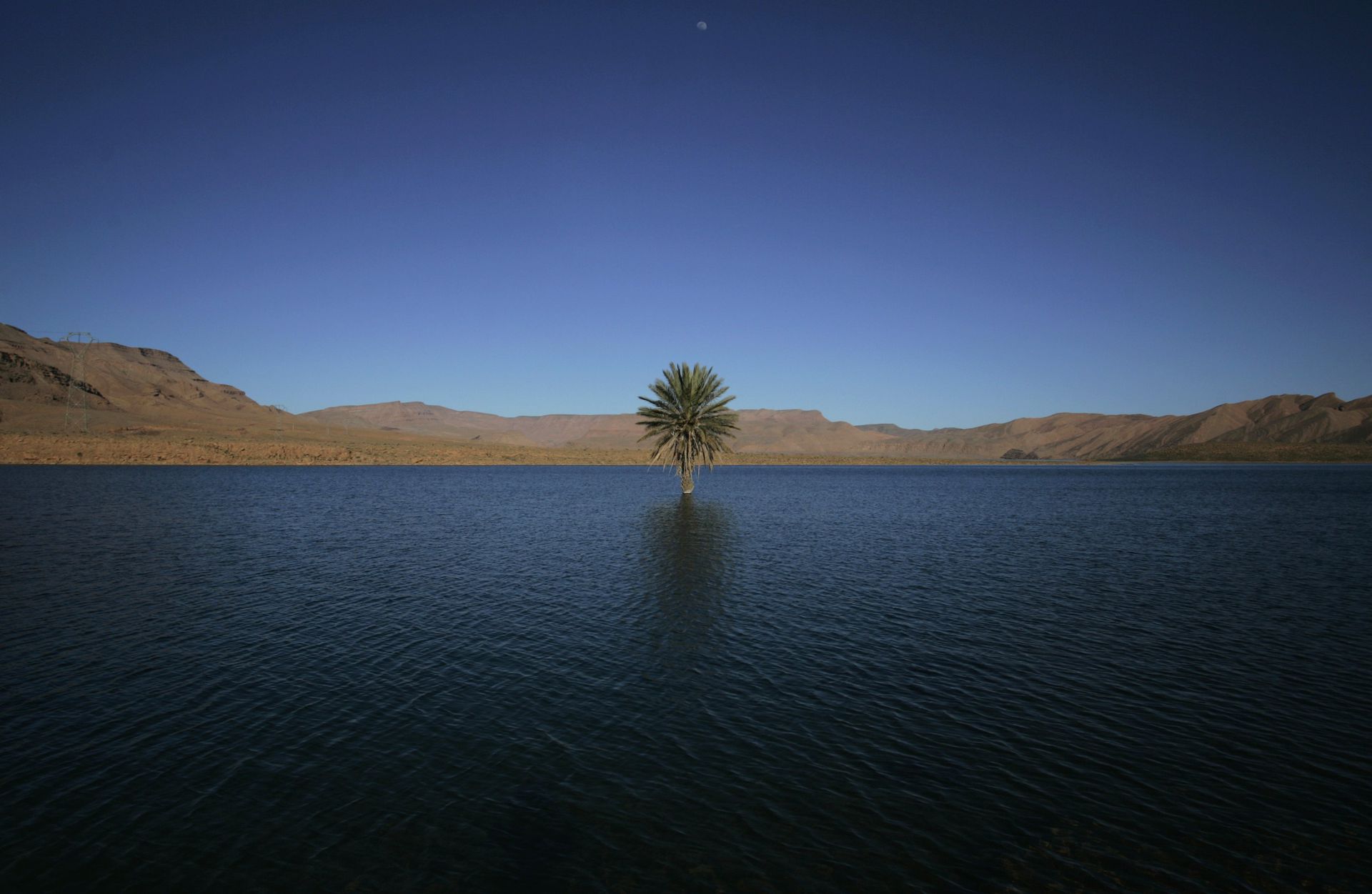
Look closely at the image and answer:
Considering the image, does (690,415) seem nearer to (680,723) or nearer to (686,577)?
(686,577)

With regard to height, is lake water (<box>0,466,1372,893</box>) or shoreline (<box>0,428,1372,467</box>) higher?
shoreline (<box>0,428,1372,467</box>)

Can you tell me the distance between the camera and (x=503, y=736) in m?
11.5

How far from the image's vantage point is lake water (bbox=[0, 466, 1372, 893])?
315 inches

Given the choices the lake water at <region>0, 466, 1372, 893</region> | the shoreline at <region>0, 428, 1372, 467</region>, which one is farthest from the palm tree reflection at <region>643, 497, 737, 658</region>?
the shoreline at <region>0, 428, 1372, 467</region>

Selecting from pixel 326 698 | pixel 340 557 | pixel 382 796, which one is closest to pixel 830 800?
pixel 382 796

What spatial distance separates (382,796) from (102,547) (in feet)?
101

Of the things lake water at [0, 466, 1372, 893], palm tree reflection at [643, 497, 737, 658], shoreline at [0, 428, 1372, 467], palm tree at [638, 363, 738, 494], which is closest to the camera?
lake water at [0, 466, 1372, 893]

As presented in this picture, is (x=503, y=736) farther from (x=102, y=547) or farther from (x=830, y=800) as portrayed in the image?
(x=102, y=547)

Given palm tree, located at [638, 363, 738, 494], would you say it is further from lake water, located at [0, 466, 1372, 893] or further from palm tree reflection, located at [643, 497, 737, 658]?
lake water, located at [0, 466, 1372, 893]

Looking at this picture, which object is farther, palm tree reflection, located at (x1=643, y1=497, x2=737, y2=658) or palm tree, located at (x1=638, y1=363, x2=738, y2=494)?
palm tree, located at (x1=638, y1=363, x2=738, y2=494)

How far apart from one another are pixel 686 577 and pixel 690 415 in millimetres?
31247

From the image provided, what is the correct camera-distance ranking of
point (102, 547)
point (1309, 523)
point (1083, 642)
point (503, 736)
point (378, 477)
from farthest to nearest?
1. point (378, 477)
2. point (1309, 523)
3. point (102, 547)
4. point (1083, 642)
5. point (503, 736)

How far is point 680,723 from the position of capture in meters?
12.2

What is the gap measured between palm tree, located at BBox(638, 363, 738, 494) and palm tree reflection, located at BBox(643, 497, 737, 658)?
31.6 feet
